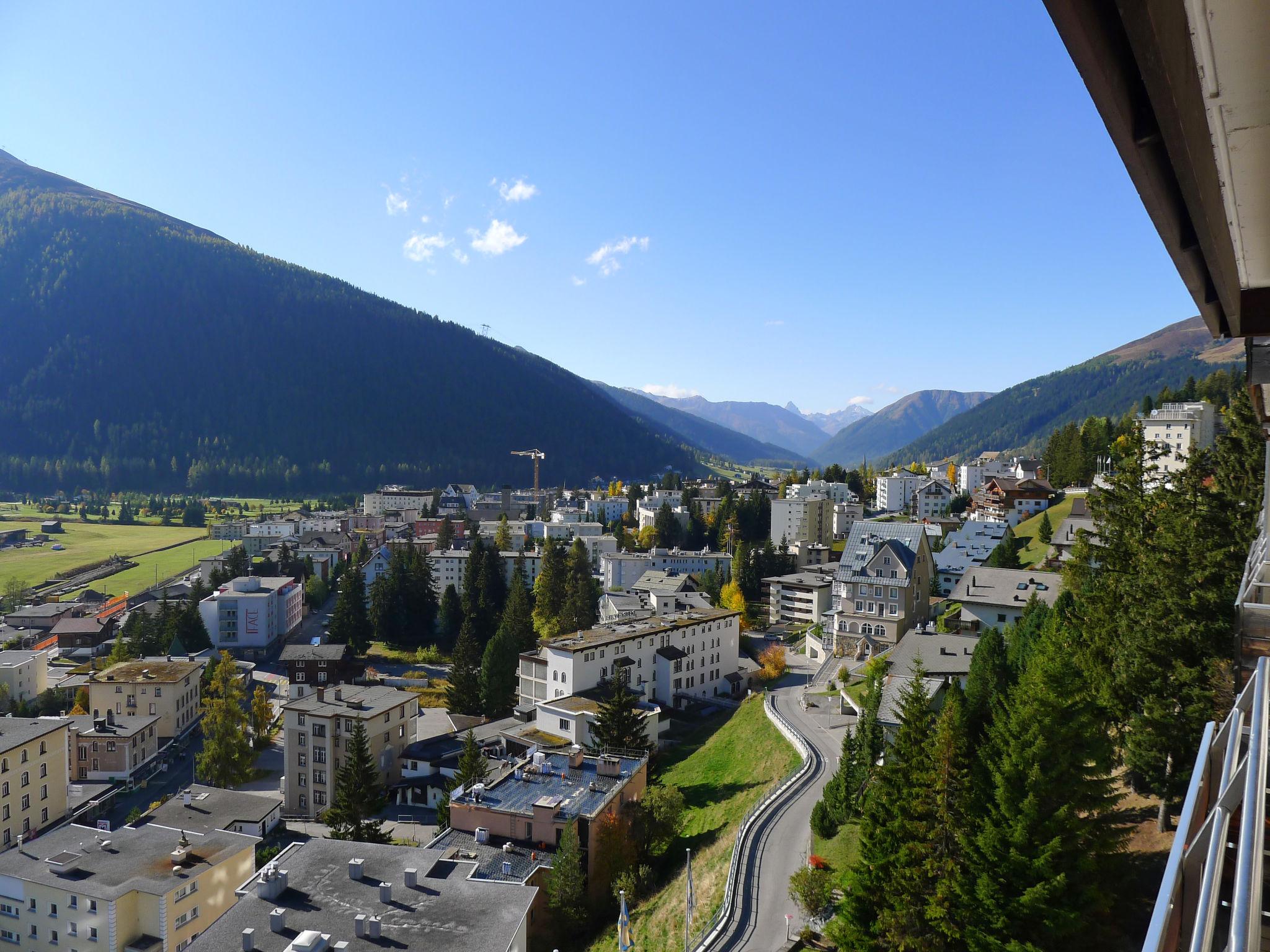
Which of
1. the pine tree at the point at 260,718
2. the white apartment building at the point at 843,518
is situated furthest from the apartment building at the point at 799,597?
the pine tree at the point at 260,718

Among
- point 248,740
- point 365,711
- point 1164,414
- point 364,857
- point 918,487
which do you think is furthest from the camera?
point 918,487

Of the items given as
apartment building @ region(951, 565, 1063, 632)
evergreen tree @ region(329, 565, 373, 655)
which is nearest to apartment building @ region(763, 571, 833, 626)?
apartment building @ region(951, 565, 1063, 632)

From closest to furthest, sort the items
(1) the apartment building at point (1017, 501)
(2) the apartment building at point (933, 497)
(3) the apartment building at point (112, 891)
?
(3) the apartment building at point (112, 891) < (1) the apartment building at point (1017, 501) < (2) the apartment building at point (933, 497)

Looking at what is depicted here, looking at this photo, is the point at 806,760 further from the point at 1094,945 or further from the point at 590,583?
the point at 590,583

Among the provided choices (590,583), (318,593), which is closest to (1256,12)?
(590,583)

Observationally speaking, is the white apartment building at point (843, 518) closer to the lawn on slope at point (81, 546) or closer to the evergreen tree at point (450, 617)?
the evergreen tree at point (450, 617)

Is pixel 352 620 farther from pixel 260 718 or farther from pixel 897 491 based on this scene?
pixel 897 491

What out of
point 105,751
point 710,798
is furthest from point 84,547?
point 710,798

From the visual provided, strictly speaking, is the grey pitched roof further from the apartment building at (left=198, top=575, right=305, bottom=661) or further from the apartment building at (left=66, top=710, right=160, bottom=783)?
the apartment building at (left=198, top=575, right=305, bottom=661)
